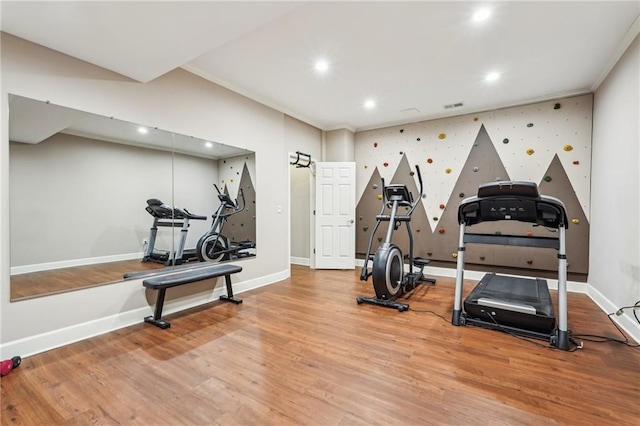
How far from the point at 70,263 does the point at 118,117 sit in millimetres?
1492

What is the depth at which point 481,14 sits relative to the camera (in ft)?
8.16

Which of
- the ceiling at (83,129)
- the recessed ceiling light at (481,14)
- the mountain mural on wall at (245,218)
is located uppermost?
the recessed ceiling light at (481,14)

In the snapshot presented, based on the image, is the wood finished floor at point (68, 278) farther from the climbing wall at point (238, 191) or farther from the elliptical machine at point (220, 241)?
the climbing wall at point (238, 191)

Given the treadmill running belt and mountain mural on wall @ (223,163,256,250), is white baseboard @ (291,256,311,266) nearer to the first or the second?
mountain mural on wall @ (223,163,256,250)

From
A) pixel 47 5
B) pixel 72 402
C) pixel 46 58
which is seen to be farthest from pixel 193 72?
pixel 72 402

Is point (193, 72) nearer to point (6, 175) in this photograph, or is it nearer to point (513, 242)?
point (6, 175)

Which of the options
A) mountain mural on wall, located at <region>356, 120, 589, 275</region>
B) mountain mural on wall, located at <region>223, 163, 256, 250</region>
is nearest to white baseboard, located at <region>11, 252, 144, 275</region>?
mountain mural on wall, located at <region>223, 163, 256, 250</region>

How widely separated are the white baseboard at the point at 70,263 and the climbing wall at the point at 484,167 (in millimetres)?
4197

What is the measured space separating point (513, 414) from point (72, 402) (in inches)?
103

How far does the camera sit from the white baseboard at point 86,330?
7.55 ft

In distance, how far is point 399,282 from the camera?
12.3 feet

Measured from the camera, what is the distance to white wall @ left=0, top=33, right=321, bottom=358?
228 centimetres

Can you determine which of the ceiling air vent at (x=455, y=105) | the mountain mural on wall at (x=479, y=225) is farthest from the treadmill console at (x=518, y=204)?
the ceiling air vent at (x=455, y=105)

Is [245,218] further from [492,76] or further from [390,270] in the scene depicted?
[492,76]
